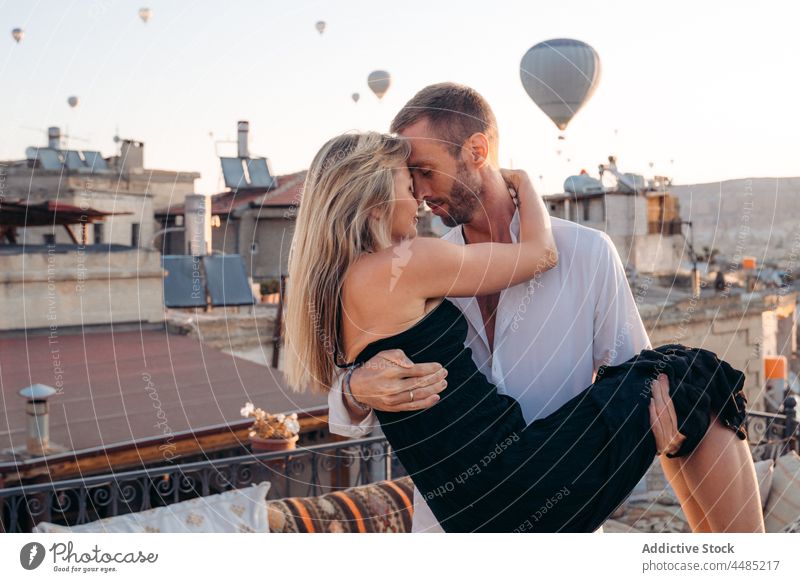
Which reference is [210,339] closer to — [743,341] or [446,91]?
[446,91]

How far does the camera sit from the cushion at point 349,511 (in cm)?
367

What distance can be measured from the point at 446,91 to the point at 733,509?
1015mm

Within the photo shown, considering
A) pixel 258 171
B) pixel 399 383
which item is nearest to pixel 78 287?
pixel 258 171

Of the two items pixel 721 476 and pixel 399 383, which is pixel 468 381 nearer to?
pixel 399 383

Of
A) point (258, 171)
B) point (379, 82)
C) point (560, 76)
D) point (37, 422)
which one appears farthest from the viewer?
point (258, 171)

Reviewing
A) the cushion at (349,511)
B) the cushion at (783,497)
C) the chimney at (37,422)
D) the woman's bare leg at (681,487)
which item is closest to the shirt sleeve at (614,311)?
the woman's bare leg at (681,487)

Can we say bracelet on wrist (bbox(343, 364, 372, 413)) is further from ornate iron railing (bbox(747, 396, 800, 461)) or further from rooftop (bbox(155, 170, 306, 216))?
rooftop (bbox(155, 170, 306, 216))

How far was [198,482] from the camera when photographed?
5.09 meters

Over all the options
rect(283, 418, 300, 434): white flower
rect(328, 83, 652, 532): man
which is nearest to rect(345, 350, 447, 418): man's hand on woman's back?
rect(328, 83, 652, 532): man

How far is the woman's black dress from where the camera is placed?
64.7 inches

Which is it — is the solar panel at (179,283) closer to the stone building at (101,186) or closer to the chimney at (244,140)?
Answer: the chimney at (244,140)

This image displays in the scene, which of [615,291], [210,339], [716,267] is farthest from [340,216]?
[716,267]

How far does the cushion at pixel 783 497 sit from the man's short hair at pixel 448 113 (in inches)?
108

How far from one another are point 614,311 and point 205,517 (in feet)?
7.28
